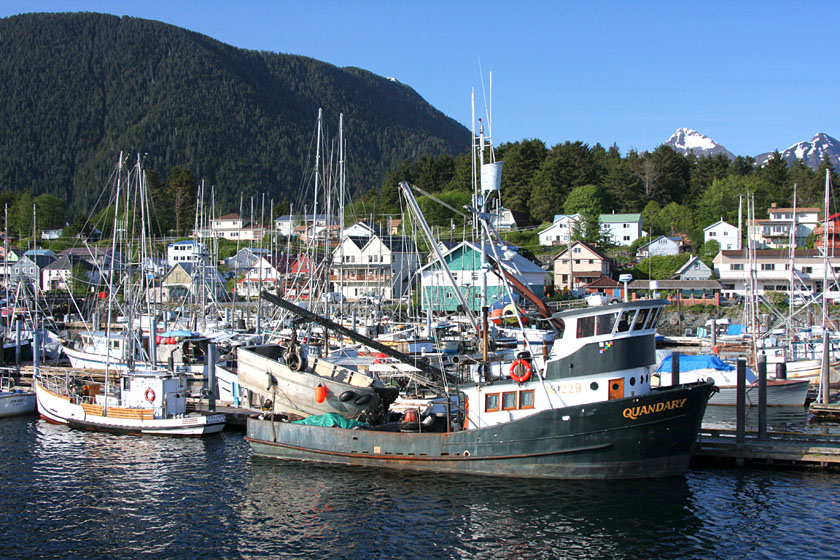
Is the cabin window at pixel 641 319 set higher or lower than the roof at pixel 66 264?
lower

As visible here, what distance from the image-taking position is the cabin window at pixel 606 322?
79.9ft

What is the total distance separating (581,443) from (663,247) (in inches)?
3339

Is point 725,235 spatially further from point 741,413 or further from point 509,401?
point 509,401

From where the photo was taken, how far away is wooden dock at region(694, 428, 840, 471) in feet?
86.5

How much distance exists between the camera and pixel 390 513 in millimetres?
22859

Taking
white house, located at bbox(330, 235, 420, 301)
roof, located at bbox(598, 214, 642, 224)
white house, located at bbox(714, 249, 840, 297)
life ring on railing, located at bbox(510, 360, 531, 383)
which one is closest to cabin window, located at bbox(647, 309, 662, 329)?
life ring on railing, located at bbox(510, 360, 531, 383)

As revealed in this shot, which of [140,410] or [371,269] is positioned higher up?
[371,269]

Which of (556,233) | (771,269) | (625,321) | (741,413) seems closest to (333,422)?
Result: (625,321)

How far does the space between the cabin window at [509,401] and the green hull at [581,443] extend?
849mm

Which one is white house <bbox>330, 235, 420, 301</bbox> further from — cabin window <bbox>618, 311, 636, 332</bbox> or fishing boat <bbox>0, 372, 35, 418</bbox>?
cabin window <bbox>618, 311, 636, 332</bbox>

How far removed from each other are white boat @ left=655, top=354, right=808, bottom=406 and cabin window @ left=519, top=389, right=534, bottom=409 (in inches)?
591

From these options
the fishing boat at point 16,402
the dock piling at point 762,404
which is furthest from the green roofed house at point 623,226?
the fishing boat at point 16,402

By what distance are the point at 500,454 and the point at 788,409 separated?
22515mm

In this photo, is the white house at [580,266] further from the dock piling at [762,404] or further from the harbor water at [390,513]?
the harbor water at [390,513]
